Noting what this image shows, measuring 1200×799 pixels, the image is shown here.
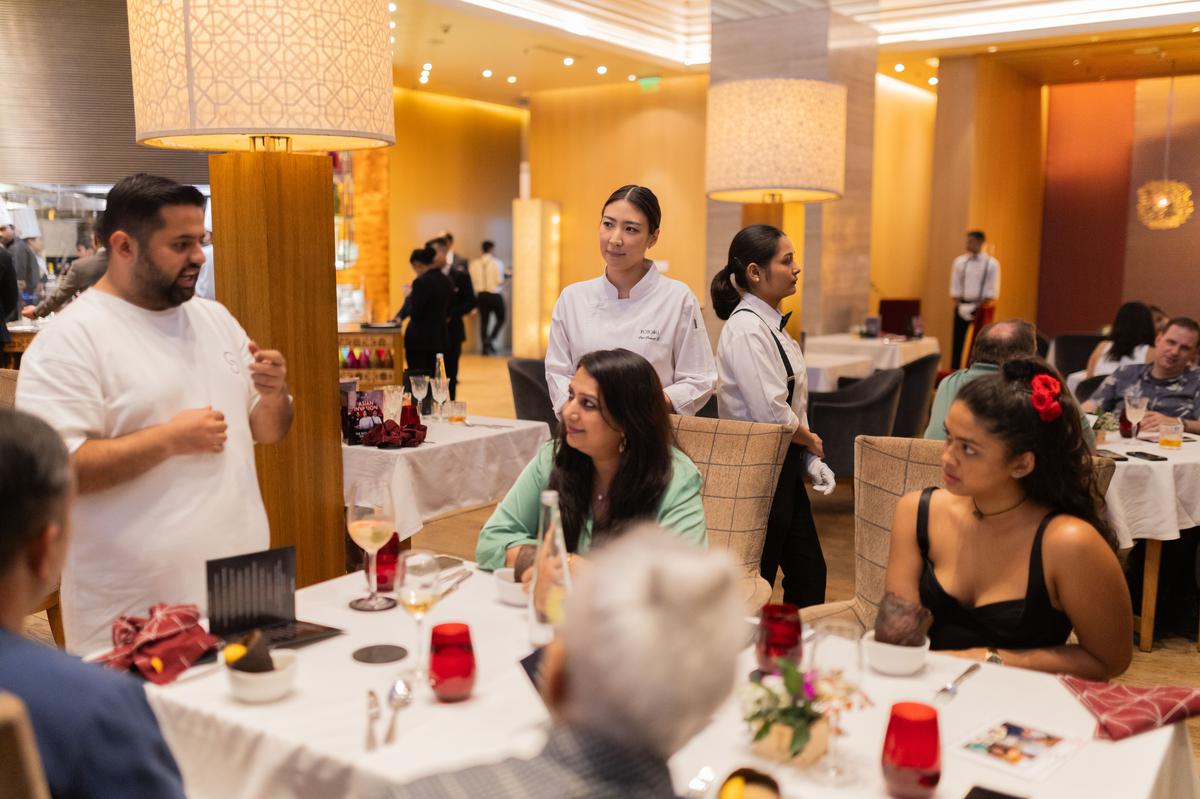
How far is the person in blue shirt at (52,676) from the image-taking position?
3.79 ft

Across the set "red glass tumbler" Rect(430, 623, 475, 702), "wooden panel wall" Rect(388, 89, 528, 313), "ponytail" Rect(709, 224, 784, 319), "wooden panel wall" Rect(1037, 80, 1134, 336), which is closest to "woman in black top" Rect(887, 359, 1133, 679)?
"red glass tumbler" Rect(430, 623, 475, 702)

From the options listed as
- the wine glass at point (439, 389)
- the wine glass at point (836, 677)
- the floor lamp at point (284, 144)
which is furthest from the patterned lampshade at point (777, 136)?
the wine glass at point (836, 677)

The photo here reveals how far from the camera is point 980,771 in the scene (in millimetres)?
1461

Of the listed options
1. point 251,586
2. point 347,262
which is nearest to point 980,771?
point 251,586

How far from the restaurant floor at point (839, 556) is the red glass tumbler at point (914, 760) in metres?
2.25

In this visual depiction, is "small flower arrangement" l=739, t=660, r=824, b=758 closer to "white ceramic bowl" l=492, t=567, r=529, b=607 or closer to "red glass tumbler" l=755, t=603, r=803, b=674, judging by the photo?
"red glass tumbler" l=755, t=603, r=803, b=674

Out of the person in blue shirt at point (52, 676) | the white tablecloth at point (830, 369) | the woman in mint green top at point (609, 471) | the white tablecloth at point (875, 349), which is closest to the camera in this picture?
the person in blue shirt at point (52, 676)

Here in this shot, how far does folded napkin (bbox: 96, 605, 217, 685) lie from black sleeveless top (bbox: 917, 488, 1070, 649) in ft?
4.62

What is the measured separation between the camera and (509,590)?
214 centimetres

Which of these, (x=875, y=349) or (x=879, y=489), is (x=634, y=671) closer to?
(x=879, y=489)

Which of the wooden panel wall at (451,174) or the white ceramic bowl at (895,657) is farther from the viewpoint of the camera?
the wooden panel wall at (451,174)

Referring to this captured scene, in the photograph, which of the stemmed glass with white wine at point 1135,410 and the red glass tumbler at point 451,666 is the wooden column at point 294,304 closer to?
the red glass tumbler at point 451,666

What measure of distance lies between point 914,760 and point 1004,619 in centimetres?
85

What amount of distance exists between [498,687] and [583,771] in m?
0.82
